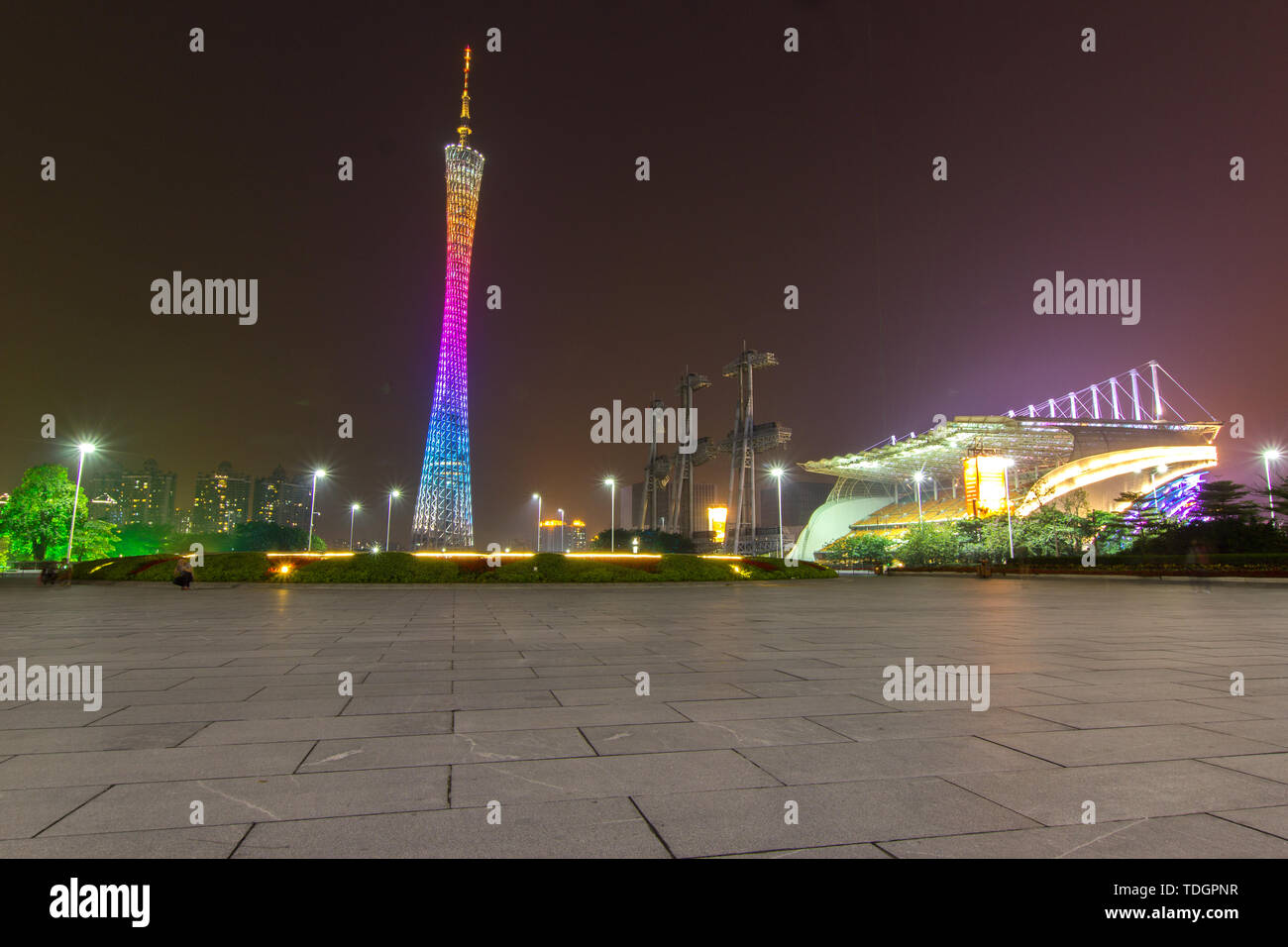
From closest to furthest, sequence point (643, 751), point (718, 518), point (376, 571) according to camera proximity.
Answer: point (643, 751) → point (376, 571) → point (718, 518)

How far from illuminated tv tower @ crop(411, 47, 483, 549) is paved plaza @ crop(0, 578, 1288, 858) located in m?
48.7

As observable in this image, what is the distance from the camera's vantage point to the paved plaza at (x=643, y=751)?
3.68 meters

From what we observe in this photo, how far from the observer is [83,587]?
30.3 metres

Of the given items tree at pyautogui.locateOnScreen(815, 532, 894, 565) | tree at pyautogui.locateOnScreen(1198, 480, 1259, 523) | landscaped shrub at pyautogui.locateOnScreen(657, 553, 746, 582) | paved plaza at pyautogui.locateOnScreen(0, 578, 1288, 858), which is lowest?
tree at pyautogui.locateOnScreen(815, 532, 894, 565)

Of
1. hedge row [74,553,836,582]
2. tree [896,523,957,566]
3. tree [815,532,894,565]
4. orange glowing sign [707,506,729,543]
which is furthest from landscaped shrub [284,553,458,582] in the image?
orange glowing sign [707,506,729,543]

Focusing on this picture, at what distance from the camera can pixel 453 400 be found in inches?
2354

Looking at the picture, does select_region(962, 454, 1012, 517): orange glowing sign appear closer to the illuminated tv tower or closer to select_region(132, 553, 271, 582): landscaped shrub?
the illuminated tv tower

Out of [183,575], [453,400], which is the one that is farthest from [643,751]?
[453,400]

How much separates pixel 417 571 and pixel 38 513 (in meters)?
38.9

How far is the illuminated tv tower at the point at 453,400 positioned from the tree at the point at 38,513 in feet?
79.7

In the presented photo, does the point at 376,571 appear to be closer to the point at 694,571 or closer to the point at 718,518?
the point at 694,571

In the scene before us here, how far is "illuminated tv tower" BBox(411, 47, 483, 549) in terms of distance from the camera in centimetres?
5853
